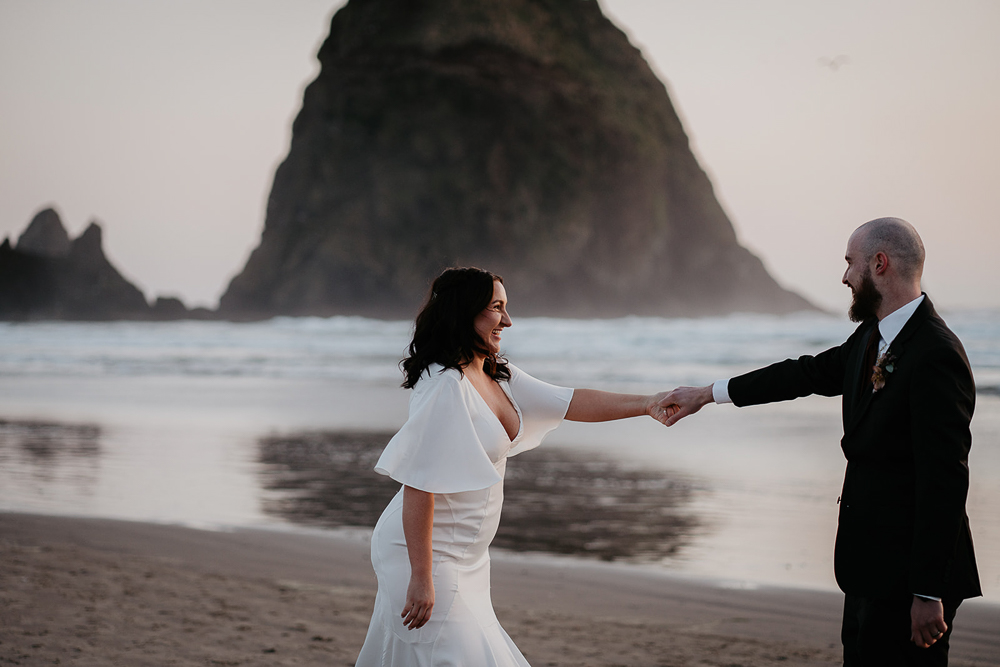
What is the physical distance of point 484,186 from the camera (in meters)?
72.4

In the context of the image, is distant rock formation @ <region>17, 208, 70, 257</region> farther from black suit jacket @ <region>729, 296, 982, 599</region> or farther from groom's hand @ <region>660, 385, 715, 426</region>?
black suit jacket @ <region>729, 296, 982, 599</region>

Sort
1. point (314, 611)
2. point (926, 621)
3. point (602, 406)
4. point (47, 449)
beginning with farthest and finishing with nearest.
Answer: point (47, 449)
point (314, 611)
point (602, 406)
point (926, 621)

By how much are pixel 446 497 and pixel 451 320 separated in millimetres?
514

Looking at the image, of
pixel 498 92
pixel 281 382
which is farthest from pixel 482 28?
pixel 281 382

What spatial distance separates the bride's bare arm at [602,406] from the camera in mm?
2969

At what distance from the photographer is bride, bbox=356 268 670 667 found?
237cm

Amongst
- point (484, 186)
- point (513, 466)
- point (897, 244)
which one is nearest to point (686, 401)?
point (897, 244)

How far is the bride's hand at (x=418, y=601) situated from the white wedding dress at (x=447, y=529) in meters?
0.05

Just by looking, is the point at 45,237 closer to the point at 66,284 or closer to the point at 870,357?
the point at 66,284

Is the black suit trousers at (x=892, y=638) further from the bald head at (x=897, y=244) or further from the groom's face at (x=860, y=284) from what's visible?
the bald head at (x=897, y=244)

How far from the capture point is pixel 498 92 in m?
75.9

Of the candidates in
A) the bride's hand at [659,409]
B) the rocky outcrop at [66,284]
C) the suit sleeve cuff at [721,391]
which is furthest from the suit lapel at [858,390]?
the rocky outcrop at [66,284]

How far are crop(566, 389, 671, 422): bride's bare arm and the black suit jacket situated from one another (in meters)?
0.75

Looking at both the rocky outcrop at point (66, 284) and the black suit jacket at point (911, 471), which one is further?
the rocky outcrop at point (66, 284)
